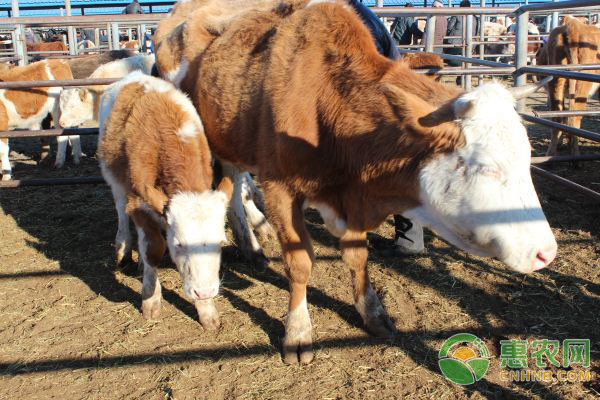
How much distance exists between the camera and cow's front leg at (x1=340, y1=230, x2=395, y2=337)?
3.35 m

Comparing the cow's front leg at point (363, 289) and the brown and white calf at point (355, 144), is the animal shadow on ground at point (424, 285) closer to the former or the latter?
the cow's front leg at point (363, 289)

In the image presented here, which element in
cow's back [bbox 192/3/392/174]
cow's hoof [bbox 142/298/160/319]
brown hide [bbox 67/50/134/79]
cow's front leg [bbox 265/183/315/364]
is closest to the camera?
cow's back [bbox 192/3/392/174]

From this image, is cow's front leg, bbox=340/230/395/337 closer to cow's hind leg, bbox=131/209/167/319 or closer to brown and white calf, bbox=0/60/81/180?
cow's hind leg, bbox=131/209/167/319

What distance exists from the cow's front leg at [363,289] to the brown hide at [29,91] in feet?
20.0

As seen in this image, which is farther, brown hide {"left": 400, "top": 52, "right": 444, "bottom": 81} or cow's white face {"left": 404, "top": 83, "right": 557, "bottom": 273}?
brown hide {"left": 400, "top": 52, "right": 444, "bottom": 81}

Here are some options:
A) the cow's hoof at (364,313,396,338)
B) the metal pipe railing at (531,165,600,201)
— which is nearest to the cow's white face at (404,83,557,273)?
the cow's hoof at (364,313,396,338)

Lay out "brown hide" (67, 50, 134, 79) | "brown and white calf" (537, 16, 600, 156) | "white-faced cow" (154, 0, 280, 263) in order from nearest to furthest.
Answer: "white-faced cow" (154, 0, 280, 263) → "brown and white calf" (537, 16, 600, 156) → "brown hide" (67, 50, 134, 79)

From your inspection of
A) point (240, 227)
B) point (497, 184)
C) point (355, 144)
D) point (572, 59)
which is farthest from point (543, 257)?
point (572, 59)

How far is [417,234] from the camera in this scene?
4367mm

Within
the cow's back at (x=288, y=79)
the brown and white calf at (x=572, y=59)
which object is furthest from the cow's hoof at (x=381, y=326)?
the brown and white calf at (x=572, y=59)

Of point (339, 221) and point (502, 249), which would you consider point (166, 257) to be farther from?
point (502, 249)

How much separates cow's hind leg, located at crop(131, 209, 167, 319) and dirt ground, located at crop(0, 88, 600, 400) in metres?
0.10

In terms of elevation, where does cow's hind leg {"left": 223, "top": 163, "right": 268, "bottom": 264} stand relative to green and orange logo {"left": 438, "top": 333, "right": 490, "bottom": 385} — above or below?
above

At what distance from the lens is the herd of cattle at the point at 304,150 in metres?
2.45
